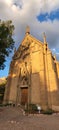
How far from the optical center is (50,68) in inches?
996

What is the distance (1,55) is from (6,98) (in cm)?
1042

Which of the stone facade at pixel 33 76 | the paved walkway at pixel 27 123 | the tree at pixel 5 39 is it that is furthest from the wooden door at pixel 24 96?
the paved walkway at pixel 27 123

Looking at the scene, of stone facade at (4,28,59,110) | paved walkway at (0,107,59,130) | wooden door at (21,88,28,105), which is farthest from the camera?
wooden door at (21,88,28,105)

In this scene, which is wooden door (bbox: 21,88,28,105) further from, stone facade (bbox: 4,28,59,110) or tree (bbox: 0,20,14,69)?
tree (bbox: 0,20,14,69)

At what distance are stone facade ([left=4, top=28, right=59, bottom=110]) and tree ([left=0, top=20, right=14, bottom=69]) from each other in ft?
20.9

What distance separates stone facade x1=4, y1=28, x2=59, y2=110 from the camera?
77.6ft

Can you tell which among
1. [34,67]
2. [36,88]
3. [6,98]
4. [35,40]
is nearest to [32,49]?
[35,40]

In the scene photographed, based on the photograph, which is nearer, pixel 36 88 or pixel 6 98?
pixel 36 88

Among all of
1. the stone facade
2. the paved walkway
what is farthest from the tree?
the paved walkway

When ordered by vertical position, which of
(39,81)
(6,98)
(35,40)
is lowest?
(6,98)

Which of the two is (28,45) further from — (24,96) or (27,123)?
(27,123)

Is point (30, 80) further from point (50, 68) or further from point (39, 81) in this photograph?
point (50, 68)

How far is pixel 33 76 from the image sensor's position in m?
26.8

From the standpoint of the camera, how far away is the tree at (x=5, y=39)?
20.8 metres
